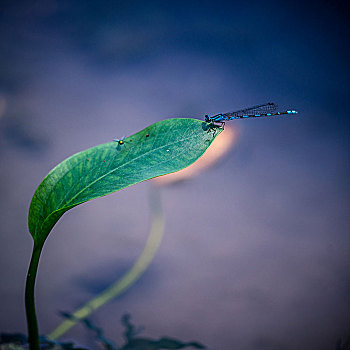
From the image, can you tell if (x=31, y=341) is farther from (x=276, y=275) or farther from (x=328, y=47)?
(x=328, y=47)

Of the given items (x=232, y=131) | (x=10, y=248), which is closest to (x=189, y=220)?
(x=232, y=131)

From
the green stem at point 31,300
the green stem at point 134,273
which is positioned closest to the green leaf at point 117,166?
the green stem at point 31,300

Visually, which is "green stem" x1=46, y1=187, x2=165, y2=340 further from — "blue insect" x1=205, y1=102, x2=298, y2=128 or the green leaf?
the green leaf

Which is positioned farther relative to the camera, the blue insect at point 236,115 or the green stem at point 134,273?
the green stem at point 134,273

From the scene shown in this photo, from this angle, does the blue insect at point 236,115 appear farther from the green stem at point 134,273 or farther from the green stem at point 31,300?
the green stem at point 134,273

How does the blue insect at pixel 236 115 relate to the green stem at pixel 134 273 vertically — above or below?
above

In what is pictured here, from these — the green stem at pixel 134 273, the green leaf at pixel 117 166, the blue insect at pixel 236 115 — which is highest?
the blue insect at pixel 236 115

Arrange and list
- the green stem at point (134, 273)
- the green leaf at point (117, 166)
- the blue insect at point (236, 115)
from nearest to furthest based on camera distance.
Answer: the green leaf at point (117, 166) < the blue insect at point (236, 115) < the green stem at point (134, 273)
